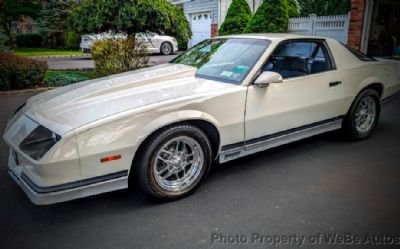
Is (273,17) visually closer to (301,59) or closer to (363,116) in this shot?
(363,116)

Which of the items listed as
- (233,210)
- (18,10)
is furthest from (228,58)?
(18,10)

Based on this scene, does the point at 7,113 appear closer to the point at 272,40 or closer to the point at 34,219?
the point at 34,219

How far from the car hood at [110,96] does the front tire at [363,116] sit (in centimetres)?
208

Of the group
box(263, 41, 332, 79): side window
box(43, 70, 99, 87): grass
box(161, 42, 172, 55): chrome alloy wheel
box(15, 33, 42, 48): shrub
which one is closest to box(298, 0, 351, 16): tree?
box(161, 42, 172, 55): chrome alloy wheel

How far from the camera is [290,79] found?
3744 mm

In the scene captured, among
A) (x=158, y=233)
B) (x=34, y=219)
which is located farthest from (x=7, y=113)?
(x=158, y=233)

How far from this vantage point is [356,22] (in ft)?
32.8

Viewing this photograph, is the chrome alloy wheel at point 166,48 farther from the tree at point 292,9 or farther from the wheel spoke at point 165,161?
the wheel spoke at point 165,161

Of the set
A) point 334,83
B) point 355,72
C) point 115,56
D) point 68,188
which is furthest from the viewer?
point 115,56

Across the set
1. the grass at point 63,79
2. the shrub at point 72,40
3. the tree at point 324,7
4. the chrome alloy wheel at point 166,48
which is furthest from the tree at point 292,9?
the shrub at point 72,40

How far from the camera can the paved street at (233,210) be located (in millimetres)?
2654

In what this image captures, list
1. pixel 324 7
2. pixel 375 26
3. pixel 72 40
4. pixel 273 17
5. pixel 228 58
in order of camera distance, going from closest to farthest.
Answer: pixel 228 58
pixel 375 26
pixel 273 17
pixel 324 7
pixel 72 40

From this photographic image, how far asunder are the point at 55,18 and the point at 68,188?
20.5 m

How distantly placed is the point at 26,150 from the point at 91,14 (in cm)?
735
